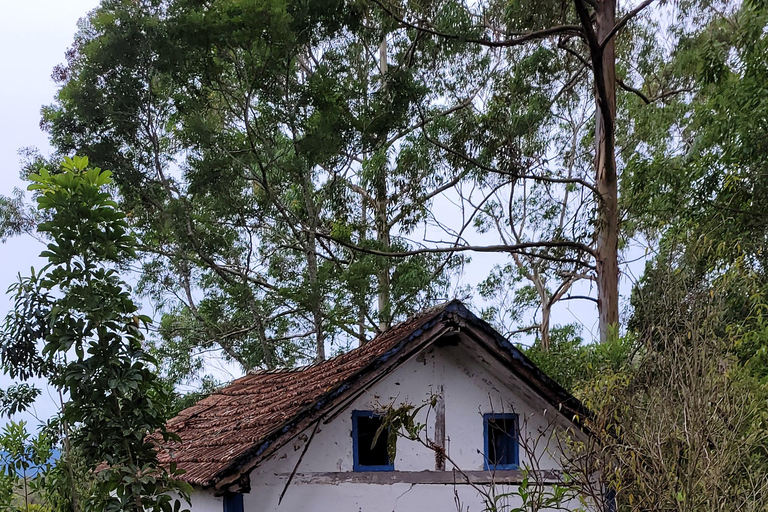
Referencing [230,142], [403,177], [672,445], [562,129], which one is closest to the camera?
[672,445]

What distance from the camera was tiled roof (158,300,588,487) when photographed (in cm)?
827

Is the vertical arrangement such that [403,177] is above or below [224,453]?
above

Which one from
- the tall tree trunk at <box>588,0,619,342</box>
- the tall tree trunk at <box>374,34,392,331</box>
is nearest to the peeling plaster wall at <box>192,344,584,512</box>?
the tall tree trunk at <box>588,0,619,342</box>

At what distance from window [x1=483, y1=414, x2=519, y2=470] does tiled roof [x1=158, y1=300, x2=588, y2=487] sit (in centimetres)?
61

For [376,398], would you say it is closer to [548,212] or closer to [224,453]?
[224,453]

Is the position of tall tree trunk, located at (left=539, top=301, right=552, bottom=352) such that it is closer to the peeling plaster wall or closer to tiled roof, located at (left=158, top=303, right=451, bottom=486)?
tiled roof, located at (left=158, top=303, right=451, bottom=486)

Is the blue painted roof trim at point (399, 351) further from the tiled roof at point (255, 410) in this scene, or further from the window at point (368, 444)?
the window at point (368, 444)

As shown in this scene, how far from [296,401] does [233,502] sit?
1450 millimetres

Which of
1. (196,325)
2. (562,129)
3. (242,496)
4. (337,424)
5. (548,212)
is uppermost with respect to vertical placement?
(562,129)

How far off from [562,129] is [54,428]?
17703 millimetres

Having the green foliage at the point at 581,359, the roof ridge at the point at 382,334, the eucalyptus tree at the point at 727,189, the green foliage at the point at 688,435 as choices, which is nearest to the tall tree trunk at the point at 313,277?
the roof ridge at the point at 382,334

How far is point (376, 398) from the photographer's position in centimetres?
878

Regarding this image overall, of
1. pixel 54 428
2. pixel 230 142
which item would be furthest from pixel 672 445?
pixel 230 142

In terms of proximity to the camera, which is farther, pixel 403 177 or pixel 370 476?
pixel 403 177
